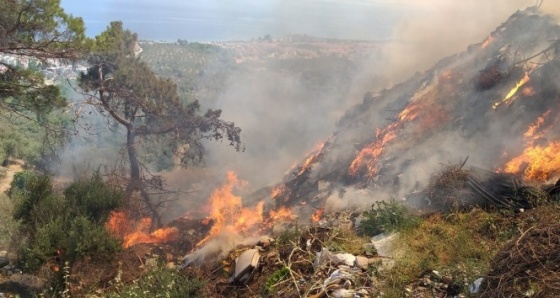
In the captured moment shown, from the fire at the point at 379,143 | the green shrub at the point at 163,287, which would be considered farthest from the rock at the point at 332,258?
the fire at the point at 379,143

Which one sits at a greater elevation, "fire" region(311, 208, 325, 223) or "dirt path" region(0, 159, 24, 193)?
"fire" region(311, 208, 325, 223)

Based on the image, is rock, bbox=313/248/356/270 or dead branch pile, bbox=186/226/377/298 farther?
rock, bbox=313/248/356/270

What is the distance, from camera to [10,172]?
2908 cm

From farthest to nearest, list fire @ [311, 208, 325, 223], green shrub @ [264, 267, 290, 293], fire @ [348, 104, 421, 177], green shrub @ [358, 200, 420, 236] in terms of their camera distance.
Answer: fire @ [348, 104, 421, 177]
fire @ [311, 208, 325, 223]
green shrub @ [358, 200, 420, 236]
green shrub @ [264, 267, 290, 293]

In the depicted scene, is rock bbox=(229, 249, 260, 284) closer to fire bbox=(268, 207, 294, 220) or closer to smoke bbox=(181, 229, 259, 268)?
smoke bbox=(181, 229, 259, 268)

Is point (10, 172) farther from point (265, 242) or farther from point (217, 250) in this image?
point (265, 242)

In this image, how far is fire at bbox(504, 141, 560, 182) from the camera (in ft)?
27.6

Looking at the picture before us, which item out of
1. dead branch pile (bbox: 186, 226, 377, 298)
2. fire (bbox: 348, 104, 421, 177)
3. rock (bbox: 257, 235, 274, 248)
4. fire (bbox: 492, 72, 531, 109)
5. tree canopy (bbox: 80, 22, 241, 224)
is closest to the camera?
dead branch pile (bbox: 186, 226, 377, 298)

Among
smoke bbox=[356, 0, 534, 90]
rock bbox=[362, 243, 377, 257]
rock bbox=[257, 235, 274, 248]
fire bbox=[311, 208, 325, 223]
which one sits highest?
smoke bbox=[356, 0, 534, 90]

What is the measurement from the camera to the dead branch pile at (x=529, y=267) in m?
3.93

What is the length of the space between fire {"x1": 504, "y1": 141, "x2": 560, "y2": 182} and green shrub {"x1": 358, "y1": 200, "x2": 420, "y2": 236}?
118 inches

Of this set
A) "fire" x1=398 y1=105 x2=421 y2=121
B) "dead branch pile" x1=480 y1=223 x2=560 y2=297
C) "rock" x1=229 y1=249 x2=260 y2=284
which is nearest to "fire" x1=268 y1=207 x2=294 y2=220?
"rock" x1=229 y1=249 x2=260 y2=284

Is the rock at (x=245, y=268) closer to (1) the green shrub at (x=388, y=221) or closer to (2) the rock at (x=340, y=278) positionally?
(2) the rock at (x=340, y=278)

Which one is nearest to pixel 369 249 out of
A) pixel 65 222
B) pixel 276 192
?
pixel 65 222
